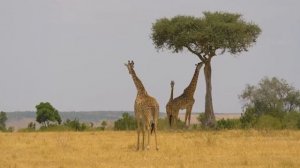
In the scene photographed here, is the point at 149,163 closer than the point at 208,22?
Yes

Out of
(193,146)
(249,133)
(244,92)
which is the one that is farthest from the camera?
(244,92)

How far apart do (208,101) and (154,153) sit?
14939mm

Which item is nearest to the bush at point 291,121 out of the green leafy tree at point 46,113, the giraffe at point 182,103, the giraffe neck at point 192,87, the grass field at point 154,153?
the giraffe neck at point 192,87

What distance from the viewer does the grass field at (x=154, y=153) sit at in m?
12.7

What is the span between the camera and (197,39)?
28.8 meters

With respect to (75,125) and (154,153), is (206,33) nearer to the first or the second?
(75,125)

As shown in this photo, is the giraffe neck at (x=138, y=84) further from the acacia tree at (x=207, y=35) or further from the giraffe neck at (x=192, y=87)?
the acacia tree at (x=207, y=35)

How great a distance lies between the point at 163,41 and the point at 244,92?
24953mm

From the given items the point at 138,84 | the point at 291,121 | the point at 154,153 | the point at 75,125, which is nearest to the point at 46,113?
the point at 75,125

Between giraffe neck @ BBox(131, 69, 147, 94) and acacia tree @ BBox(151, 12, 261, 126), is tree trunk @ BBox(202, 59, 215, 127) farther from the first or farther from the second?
giraffe neck @ BBox(131, 69, 147, 94)

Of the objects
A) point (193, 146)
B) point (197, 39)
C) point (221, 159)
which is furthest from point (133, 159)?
point (197, 39)

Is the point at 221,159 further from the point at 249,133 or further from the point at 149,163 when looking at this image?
the point at 249,133

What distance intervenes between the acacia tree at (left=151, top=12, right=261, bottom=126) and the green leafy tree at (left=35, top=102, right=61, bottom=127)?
382 inches

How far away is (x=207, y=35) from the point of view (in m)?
28.5
